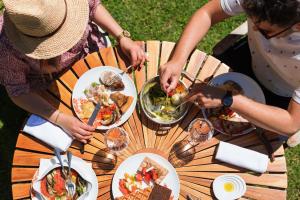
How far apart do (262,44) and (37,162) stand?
178 centimetres

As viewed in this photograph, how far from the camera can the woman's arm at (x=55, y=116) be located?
2.82m

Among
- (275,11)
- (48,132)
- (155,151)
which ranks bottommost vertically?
(155,151)

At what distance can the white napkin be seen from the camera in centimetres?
270

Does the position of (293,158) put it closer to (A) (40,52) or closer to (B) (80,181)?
(B) (80,181)

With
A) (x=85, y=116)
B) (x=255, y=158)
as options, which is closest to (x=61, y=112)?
(x=85, y=116)

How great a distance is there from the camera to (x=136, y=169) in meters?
2.80

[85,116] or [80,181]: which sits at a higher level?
[85,116]

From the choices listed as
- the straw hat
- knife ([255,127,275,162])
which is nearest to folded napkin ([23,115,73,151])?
the straw hat

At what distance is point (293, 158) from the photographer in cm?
427

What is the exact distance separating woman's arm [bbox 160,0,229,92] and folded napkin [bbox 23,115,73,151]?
0.78m


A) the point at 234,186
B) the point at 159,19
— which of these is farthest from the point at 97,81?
the point at 159,19

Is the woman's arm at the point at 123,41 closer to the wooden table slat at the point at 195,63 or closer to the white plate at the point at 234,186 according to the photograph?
the wooden table slat at the point at 195,63

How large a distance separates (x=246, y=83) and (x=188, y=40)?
→ 1.74ft

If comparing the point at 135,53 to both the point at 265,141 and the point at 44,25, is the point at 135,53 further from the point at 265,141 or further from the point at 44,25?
the point at 265,141
